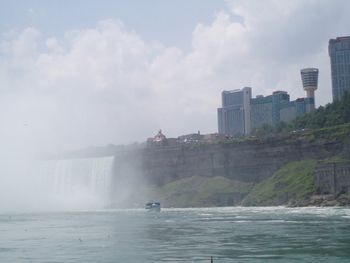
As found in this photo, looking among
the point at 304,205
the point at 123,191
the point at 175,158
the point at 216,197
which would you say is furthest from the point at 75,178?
the point at 304,205

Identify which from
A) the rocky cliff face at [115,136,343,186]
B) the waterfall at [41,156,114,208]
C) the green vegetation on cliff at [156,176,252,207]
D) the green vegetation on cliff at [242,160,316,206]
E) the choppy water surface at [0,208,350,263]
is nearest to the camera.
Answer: the choppy water surface at [0,208,350,263]

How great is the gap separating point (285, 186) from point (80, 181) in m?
52.4

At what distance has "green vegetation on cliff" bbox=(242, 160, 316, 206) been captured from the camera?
314 ft

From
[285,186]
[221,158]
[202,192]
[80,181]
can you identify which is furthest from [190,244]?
[80,181]

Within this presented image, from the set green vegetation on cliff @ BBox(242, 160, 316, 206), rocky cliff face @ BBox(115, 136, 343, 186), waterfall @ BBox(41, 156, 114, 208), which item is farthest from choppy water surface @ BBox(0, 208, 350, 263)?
waterfall @ BBox(41, 156, 114, 208)

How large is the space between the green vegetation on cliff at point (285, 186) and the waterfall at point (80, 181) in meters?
34.5

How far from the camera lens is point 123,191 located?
432 ft

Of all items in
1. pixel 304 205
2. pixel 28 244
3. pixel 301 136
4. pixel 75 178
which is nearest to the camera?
pixel 28 244

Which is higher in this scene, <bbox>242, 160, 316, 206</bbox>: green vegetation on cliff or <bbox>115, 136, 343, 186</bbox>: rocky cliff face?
<bbox>115, 136, 343, 186</bbox>: rocky cliff face

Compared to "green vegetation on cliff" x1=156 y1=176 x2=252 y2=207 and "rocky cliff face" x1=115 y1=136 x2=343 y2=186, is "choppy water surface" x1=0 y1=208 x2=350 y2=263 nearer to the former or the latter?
"green vegetation on cliff" x1=156 y1=176 x2=252 y2=207

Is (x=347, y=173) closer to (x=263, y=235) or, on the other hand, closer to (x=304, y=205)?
(x=304, y=205)

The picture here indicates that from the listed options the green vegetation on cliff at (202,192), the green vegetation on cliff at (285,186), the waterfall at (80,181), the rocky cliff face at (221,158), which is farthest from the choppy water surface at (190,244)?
the waterfall at (80,181)

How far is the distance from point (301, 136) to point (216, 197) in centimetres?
1853

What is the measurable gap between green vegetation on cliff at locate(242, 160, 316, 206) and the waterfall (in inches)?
1358
